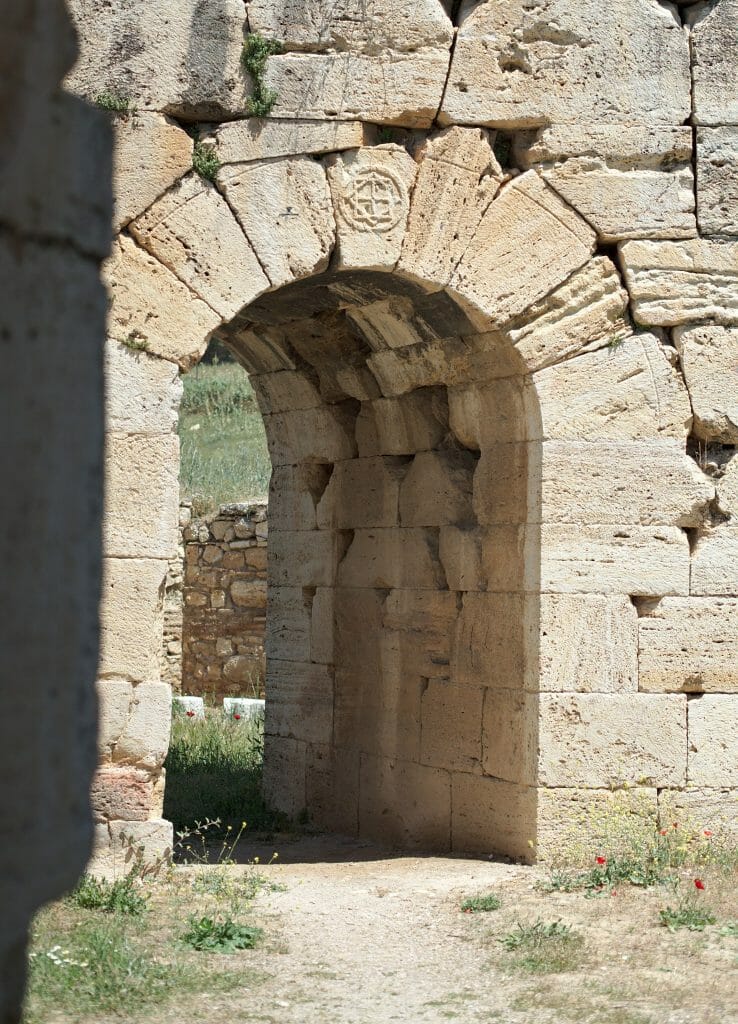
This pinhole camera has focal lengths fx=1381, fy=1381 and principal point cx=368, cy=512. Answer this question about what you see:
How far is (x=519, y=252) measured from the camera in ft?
23.9

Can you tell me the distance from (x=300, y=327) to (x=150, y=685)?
10.0 ft

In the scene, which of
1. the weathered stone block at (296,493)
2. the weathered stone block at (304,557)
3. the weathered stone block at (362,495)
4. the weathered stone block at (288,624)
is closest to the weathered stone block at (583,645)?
the weathered stone block at (362,495)

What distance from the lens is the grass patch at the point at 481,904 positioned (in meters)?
6.38

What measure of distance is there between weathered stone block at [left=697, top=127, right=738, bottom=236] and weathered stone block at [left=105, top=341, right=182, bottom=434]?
3.03 metres

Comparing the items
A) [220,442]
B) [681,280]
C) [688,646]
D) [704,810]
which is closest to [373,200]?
[681,280]

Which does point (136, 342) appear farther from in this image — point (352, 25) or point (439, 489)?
point (439, 489)

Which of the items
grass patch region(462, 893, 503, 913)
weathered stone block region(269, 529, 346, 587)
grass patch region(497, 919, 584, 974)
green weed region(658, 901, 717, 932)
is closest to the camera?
grass patch region(497, 919, 584, 974)

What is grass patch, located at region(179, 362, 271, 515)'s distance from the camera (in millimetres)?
15644

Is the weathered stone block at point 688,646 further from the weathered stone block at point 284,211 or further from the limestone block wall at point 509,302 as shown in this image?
the weathered stone block at point 284,211

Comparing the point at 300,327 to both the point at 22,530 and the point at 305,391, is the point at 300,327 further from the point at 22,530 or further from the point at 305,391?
the point at 22,530

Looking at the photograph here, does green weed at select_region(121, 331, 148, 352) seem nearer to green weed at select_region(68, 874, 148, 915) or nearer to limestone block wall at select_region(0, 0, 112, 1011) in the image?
green weed at select_region(68, 874, 148, 915)

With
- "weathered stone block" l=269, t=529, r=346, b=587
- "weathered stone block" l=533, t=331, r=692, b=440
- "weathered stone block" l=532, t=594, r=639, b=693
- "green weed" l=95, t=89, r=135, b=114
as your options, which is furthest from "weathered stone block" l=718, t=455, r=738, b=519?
"green weed" l=95, t=89, r=135, b=114

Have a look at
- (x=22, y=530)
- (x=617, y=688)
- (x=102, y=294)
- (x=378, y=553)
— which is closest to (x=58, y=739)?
(x=22, y=530)

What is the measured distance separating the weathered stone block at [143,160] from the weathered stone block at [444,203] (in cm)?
126
